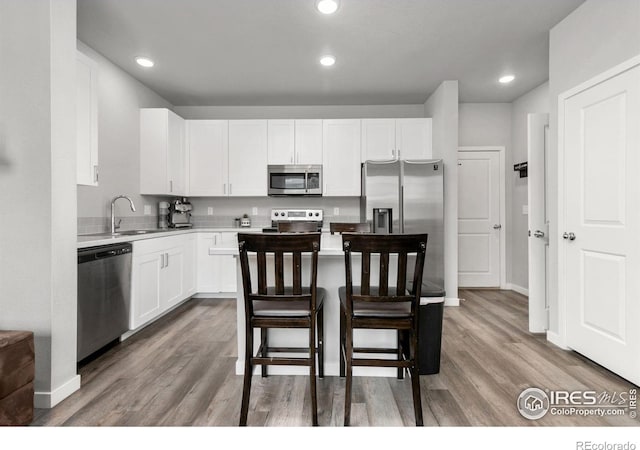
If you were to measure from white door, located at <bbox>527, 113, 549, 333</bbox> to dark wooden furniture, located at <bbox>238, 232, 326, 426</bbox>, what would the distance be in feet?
7.94

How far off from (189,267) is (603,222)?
408 cm

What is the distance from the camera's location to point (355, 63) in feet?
12.4

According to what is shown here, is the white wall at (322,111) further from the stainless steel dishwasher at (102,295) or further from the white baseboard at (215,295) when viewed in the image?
the stainless steel dishwasher at (102,295)

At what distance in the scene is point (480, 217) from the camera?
5.22m

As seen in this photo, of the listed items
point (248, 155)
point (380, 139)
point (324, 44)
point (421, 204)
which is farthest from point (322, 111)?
point (421, 204)

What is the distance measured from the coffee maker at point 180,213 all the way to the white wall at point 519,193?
4.50m

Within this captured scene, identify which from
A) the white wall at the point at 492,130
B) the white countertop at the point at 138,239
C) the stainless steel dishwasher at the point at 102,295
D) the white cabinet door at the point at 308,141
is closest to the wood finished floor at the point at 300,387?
the stainless steel dishwasher at the point at 102,295

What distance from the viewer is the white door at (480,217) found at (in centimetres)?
520

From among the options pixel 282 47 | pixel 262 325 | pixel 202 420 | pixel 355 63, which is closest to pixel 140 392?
pixel 202 420

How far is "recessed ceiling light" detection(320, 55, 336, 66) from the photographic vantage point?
11.9ft

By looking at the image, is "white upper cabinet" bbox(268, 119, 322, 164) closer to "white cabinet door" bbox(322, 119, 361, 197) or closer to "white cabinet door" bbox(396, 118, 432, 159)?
"white cabinet door" bbox(322, 119, 361, 197)

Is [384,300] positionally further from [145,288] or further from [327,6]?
[145,288]

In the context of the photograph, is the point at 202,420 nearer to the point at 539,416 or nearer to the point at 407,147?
the point at 539,416

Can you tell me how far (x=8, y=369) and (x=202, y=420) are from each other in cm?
93
